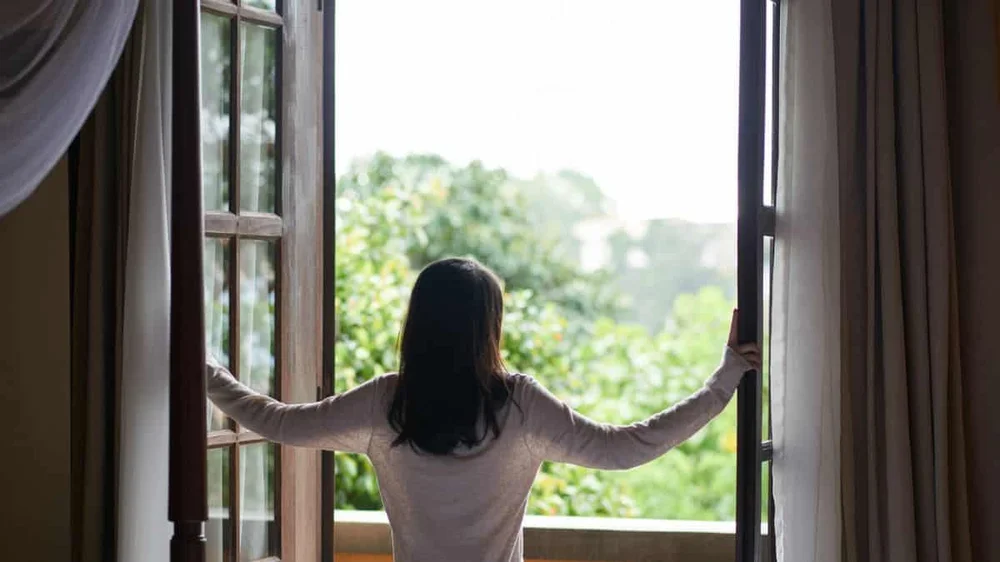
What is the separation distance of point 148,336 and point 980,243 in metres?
1.95

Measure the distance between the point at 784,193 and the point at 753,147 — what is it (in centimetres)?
19

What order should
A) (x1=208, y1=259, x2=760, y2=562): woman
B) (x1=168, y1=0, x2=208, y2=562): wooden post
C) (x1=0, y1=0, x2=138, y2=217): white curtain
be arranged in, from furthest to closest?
(x1=208, y1=259, x2=760, y2=562): woman → (x1=168, y1=0, x2=208, y2=562): wooden post → (x1=0, y1=0, x2=138, y2=217): white curtain

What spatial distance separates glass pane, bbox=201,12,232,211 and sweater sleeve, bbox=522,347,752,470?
36.9 inches

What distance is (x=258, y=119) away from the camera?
2.74 meters

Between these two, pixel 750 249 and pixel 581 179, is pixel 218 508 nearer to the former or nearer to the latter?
pixel 750 249

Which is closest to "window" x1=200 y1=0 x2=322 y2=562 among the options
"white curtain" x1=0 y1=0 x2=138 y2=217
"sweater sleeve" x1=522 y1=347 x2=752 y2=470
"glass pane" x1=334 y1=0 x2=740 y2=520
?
"white curtain" x1=0 y1=0 x2=138 y2=217

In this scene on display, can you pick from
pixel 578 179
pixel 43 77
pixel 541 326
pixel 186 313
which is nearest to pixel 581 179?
pixel 578 179

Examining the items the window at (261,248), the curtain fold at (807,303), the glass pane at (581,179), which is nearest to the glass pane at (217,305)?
the window at (261,248)

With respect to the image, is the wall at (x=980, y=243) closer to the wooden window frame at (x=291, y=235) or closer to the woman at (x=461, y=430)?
the woman at (x=461, y=430)

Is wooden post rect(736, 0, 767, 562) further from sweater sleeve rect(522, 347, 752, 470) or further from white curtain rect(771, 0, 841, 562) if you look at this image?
sweater sleeve rect(522, 347, 752, 470)

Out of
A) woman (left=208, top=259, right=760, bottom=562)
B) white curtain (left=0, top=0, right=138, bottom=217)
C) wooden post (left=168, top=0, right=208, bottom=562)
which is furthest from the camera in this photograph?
woman (left=208, top=259, right=760, bottom=562)

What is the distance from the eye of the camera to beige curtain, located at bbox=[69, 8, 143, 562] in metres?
2.34

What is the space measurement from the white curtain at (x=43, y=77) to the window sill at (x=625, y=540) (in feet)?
8.62

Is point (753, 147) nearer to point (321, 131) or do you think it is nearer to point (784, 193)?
point (784, 193)
